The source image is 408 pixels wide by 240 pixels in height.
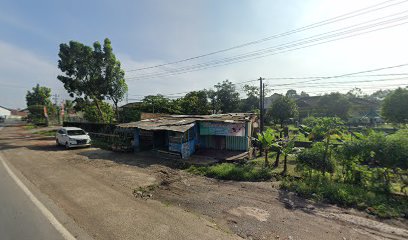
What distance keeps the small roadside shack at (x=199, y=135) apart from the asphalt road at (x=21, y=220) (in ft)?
26.6

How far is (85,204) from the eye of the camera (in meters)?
6.45

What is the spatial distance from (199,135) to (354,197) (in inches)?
438

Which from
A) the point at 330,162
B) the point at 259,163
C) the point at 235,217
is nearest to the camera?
the point at 235,217

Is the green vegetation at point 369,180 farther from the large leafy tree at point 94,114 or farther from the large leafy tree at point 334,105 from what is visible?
the large leafy tree at point 334,105

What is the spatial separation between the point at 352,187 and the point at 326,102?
4078 centimetres

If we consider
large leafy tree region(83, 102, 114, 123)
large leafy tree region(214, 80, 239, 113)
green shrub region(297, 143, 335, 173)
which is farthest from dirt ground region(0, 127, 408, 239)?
large leafy tree region(214, 80, 239, 113)

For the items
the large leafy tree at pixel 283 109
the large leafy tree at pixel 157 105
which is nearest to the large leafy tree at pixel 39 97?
the large leafy tree at pixel 157 105

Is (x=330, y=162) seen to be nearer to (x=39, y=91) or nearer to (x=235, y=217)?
(x=235, y=217)

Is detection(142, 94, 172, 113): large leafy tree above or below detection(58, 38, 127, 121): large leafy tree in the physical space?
below

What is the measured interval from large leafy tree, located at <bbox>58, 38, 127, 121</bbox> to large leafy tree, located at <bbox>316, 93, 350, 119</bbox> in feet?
127

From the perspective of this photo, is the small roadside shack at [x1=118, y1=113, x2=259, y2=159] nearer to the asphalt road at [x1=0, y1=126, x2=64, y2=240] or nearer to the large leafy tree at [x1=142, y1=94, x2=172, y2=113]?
the asphalt road at [x1=0, y1=126, x2=64, y2=240]

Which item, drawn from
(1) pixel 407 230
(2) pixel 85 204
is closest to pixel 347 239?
(1) pixel 407 230

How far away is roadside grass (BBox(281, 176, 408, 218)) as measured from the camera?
6.54m

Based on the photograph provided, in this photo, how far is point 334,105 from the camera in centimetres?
4172
